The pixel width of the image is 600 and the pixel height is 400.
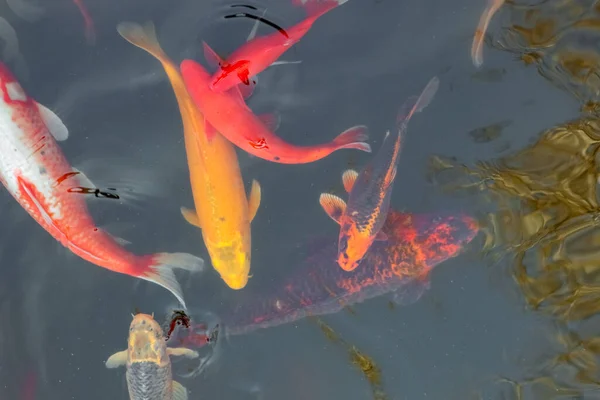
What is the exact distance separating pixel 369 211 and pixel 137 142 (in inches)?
62.2

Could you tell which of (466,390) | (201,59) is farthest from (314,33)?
(466,390)

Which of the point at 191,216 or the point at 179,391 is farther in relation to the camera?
the point at 179,391

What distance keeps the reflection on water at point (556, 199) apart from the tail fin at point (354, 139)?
610 mm

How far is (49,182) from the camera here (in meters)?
3.43

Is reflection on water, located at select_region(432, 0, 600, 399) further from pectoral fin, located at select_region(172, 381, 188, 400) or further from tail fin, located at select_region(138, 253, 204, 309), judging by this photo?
pectoral fin, located at select_region(172, 381, 188, 400)

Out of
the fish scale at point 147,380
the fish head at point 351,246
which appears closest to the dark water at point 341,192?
the fish head at point 351,246

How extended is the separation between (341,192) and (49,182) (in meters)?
1.85

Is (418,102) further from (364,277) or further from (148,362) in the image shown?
(148,362)

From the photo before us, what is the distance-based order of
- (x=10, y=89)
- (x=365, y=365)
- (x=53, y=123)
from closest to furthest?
(x=10, y=89) → (x=53, y=123) → (x=365, y=365)

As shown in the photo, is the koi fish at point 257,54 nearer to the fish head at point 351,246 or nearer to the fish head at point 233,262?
the fish head at point 233,262

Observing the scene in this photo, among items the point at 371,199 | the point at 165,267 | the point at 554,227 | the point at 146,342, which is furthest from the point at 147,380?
the point at 554,227

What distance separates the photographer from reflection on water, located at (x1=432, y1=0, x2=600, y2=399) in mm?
3932

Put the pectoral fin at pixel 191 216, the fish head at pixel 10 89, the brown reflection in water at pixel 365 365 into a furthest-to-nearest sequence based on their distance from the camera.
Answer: the brown reflection in water at pixel 365 365 < the pectoral fin at pixel 191 216 < the fish head at pixel 10 89

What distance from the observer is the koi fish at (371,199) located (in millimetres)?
3670
